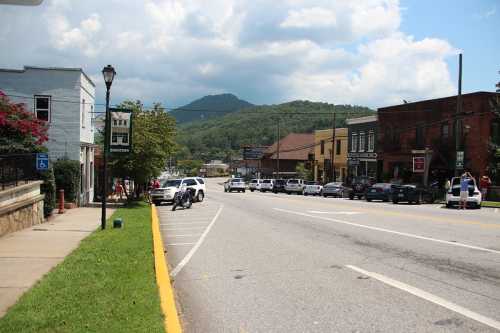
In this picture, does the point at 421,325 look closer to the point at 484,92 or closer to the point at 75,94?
the point at 75,94

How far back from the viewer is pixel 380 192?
125 ft

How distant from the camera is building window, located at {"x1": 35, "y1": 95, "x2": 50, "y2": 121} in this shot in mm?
30062

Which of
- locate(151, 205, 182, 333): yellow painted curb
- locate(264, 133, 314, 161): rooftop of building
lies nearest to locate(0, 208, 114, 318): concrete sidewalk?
locate(151, 205, 182, 333): yellow painted curb

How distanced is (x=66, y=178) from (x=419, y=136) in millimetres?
32763

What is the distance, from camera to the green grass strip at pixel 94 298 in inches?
239

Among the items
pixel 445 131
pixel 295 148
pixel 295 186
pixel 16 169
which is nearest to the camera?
pixel 16 169

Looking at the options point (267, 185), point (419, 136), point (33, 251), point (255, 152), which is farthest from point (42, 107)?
point (255, 152)

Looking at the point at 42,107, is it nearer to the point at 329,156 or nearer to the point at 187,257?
the point at 187,257

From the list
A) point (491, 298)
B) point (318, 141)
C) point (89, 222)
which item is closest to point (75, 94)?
point (89, 222)

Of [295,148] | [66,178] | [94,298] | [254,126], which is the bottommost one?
[94,298]

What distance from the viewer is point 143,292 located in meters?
7.67

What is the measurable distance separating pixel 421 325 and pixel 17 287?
580cm

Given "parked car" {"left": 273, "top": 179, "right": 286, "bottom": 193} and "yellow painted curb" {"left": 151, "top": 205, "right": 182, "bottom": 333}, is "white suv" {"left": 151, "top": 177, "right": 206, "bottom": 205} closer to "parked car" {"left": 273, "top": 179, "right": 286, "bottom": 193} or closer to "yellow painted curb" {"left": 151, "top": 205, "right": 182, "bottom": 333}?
"yellow painted curb" {"left": 151, "top": 205, "right": 182, "bottom": 333}

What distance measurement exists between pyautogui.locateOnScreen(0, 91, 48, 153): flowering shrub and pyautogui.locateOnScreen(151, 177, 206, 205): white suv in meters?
11.0
